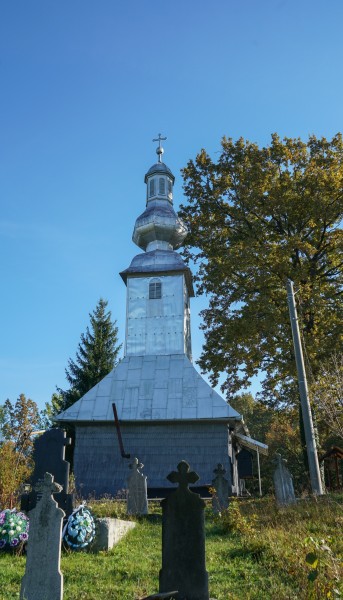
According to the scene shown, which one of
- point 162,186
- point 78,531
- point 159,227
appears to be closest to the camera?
point 78,531

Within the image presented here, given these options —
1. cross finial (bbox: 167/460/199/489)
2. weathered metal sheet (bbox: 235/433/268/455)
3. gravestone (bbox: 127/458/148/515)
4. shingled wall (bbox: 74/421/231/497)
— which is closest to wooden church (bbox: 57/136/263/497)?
shingled wall (bbox: 74/421/231/497)

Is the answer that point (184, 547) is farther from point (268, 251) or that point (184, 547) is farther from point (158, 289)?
point (158, 289)

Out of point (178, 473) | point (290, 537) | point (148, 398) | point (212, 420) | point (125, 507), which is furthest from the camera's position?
point (148, 398)

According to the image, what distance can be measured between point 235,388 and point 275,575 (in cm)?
1467

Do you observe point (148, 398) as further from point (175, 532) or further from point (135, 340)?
point (175, 532)

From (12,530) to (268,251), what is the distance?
13218 millimetres

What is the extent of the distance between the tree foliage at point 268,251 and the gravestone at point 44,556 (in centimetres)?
1319

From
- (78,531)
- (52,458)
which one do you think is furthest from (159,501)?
(78,531)

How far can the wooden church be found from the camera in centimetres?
2033

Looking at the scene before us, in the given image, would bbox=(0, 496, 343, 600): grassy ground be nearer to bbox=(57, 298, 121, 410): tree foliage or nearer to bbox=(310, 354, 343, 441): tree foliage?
bbox=(310, 354, 343, 441): tree foliage

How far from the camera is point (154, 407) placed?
21.4 meters

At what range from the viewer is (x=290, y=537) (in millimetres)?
7973

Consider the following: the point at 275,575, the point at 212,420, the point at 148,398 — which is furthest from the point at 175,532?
the point at 148,398

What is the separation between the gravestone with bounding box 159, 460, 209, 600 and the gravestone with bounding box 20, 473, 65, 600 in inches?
49.5
